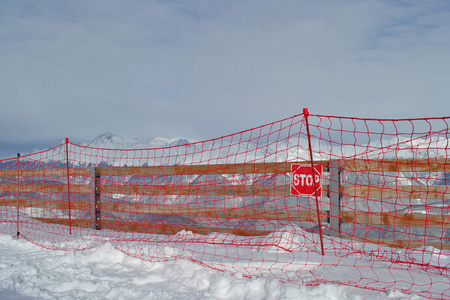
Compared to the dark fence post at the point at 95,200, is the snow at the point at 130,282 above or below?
below

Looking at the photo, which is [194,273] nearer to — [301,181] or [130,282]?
[130,282]

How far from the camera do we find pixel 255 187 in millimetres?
6086

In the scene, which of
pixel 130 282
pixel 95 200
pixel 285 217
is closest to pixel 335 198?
pixel 285 217

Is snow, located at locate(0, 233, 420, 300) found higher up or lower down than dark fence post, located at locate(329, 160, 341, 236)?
lower down

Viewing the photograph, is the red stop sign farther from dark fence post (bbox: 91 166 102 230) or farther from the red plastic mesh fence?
dark fence post (bbox: 91 166 102 230)

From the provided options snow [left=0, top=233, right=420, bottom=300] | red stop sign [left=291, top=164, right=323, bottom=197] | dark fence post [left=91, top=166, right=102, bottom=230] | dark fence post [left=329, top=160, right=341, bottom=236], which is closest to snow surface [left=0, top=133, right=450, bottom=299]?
snow [left=0, top=233, right=420, bottom=300]

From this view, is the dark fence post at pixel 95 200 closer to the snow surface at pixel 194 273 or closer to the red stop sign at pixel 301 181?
the snow surface at pixel 194 273

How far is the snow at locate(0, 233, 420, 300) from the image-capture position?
10.9ft

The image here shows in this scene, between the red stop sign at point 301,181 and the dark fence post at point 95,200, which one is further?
the dark fence post at point 95,200

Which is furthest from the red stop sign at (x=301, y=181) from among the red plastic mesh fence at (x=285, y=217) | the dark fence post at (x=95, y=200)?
the dark fence post at (x=95, y=200)

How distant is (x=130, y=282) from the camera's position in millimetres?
3855

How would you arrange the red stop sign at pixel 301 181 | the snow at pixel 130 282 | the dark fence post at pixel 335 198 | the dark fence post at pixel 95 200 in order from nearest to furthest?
the snow at pixel 130 282 → the red stop sign at pixel 301 181 → the dark fence post at pixel 335 198 → the dark fence post at pixel 95 200

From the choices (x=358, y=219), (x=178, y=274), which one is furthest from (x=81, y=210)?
(x=358, y=219)

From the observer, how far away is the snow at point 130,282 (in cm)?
334
